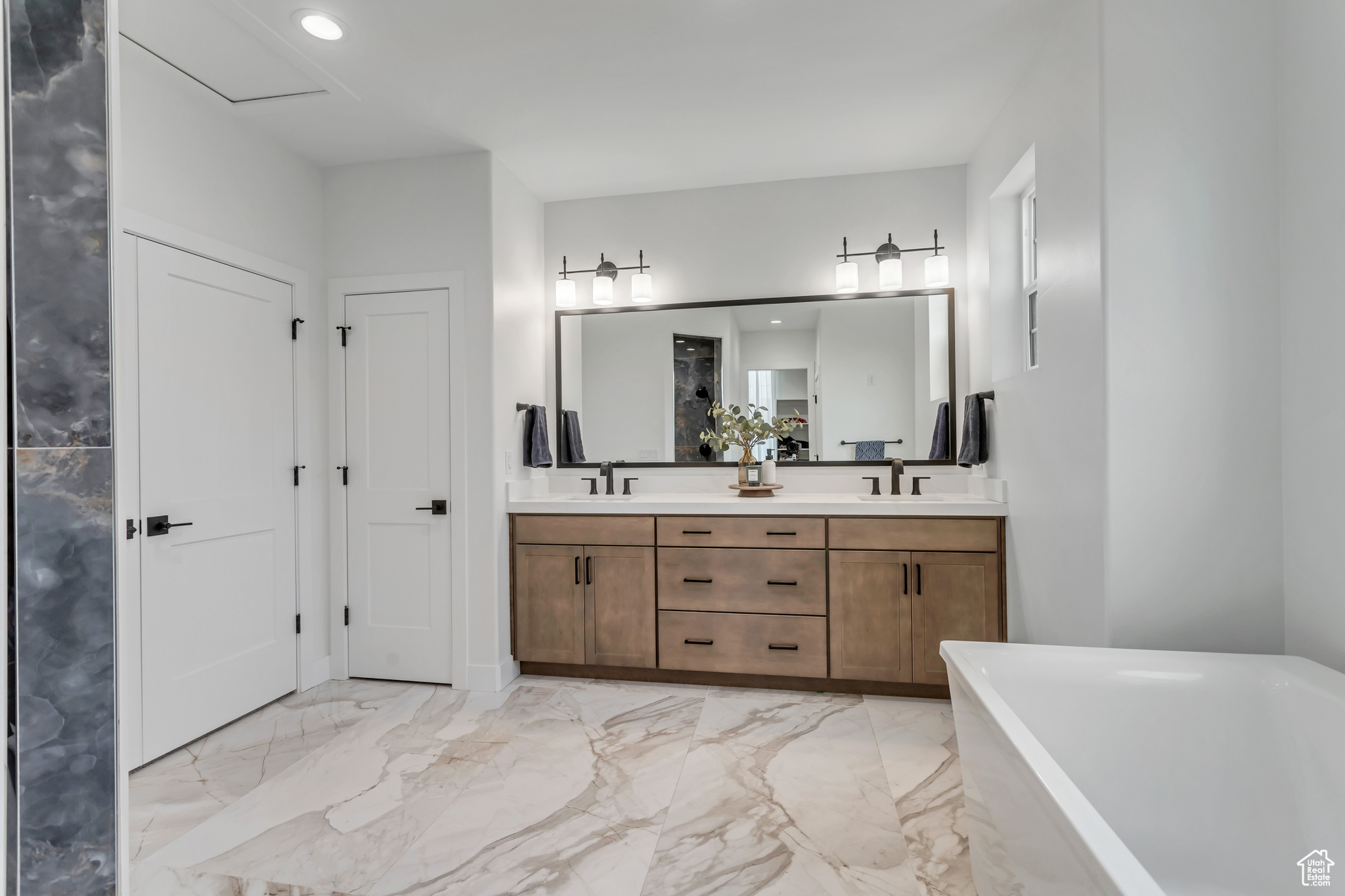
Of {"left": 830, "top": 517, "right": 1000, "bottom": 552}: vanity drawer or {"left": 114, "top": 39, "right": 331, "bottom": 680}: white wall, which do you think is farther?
{"left": 830, "top": 517, "right": 1000, "bottom": 552}: vanity drawer

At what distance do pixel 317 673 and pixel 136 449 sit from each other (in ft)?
4.43

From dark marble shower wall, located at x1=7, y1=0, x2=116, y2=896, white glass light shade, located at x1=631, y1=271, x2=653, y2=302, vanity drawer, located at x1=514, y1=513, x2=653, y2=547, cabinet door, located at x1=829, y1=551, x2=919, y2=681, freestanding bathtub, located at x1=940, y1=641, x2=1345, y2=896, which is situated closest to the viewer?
dark marble shower wall, located at x1=7, y1=0, x2=116, y2=896

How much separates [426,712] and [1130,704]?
2503mm

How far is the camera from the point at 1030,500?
2443 mm

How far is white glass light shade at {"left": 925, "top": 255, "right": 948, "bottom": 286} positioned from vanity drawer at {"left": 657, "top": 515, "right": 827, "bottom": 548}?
136 centimetres

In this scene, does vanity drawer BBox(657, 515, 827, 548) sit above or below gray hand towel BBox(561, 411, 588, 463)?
below

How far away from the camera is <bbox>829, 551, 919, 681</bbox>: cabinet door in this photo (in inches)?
112

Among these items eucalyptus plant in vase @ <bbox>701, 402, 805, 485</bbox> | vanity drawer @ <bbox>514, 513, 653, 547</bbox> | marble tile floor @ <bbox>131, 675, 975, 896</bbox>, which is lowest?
marble tile floor @ <bbox>131, 675, 975, 896</bbox>

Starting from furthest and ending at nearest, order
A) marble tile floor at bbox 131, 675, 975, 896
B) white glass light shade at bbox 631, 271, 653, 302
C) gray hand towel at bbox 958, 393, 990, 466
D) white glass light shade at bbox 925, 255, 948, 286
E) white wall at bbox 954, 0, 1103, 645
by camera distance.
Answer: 1. white glass light shade at bbox 631, 271, 653, 302
2. white glass light shade at bbox 925, 255, 948, 286
3. gray hand towel at bbox 958, 393, 990, 466
4. white wall at bbox 954, 0, 1103, 645
5. marble tile floor at bbox 131, 675, 975, 896

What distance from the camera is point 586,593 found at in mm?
3100

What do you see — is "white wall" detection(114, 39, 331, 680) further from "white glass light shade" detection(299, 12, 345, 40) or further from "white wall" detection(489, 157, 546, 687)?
"white wall" detection(489, 157, 546, 687)

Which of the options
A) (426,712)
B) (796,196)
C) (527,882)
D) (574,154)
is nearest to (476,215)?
(574,154)

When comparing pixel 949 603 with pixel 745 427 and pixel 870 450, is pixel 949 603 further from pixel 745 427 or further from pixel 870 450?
pixel 745 427

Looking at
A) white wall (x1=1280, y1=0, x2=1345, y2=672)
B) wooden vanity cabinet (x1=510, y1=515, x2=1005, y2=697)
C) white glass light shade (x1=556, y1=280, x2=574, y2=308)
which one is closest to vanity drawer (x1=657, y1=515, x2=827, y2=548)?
wooden vanity cabinet (x1=510, y1=515, x2=1005, y2=697)
